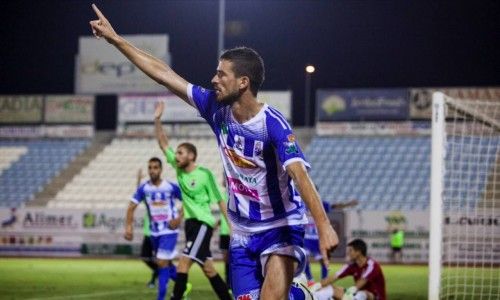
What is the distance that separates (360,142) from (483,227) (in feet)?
60.9

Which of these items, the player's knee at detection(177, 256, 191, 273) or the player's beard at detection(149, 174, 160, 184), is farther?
the player's beard at detection(149, 174, 160, 184)

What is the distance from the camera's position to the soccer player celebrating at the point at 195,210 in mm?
11211

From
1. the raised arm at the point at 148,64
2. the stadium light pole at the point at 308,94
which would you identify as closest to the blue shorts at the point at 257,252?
the raised arm at the point at 148,64

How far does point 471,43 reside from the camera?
138 feet

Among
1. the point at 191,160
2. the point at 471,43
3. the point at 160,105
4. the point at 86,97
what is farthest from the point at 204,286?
the point at 471,43

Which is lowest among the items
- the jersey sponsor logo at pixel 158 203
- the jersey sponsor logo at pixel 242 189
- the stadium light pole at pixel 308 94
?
the jersey sponsor logo at pixel 158 203

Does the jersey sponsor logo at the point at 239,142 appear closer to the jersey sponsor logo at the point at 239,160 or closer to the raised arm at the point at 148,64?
the jersey sponsor logo at the point at 239,160

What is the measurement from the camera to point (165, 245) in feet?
42.6

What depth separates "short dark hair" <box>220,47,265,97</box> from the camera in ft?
19.3

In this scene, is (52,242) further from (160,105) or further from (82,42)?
(160,105)

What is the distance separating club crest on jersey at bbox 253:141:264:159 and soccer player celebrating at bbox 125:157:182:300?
7042 mm

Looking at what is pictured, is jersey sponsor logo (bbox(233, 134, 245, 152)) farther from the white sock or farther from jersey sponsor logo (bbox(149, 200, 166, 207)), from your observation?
jersey sponsor logo (bbox(149, 200, 166, 207))

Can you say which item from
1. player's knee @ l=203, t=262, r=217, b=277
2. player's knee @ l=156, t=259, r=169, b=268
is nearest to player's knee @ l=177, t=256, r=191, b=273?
player's knee @ l=203, t=262, r=217, b=277

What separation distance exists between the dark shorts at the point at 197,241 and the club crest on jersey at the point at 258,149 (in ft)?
18.2
